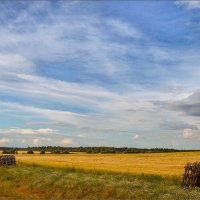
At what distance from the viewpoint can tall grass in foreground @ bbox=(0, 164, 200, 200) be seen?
29.8 meters

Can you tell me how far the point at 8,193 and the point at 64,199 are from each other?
19.7ft

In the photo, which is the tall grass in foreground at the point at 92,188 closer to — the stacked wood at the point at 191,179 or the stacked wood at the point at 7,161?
the stacked wood at the point at 191,179

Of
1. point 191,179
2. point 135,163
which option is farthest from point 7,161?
point 191,179

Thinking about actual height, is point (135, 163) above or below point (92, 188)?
above

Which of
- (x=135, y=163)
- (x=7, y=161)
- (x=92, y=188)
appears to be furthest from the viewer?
(x=7, y=161)

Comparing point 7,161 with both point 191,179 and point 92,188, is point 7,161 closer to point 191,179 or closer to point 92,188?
point 92,188

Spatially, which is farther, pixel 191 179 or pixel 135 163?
pixel 135 163

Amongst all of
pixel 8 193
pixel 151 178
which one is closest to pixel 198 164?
pixel 151 178

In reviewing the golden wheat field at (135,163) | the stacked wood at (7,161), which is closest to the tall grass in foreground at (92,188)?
the golden wheat field at (135,163)

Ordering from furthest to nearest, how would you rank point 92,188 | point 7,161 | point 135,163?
point 7,161, point 135,163, point 92,188

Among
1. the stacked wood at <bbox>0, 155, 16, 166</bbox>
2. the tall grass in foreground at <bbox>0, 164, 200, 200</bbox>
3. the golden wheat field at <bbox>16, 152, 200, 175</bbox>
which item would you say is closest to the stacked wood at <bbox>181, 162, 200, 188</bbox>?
the tall grass in foreground at <bbox>0, 164, 200, 200</bbox>

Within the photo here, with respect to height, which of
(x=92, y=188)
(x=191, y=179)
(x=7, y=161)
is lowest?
(x=92, y=188)

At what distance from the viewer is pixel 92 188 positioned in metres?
33.3

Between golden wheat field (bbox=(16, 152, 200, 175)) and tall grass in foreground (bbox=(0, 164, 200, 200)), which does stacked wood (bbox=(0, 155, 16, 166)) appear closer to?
golden wheat field (bbox=(16, 152, 200, 175))
